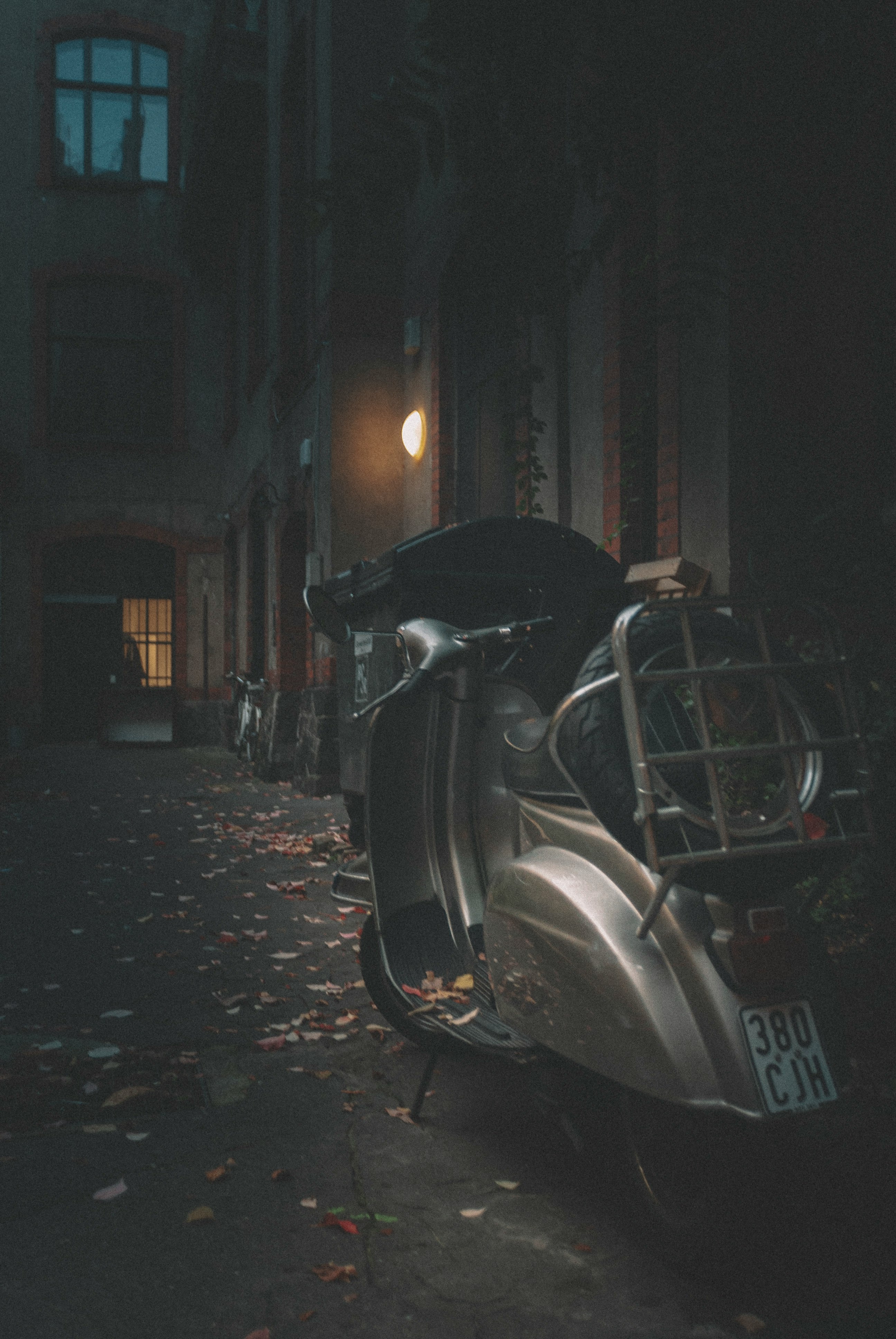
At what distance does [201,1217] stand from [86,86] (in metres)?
21.9

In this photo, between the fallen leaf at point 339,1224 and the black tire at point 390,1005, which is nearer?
the fallen leaf at point 339,1224

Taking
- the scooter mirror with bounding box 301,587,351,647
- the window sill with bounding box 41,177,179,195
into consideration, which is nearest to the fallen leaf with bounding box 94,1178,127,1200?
the scooter mirror with bounding box 301,587,351,647

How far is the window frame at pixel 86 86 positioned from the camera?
19.5 metres

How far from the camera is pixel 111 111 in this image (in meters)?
20.1

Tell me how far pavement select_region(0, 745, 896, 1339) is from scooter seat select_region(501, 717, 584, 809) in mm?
635

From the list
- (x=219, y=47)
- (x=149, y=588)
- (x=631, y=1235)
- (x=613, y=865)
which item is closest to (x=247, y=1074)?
(x=631, y=1235)

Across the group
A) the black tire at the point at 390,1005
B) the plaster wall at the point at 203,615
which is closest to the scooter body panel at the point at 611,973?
the black tire at the point at 390,1005

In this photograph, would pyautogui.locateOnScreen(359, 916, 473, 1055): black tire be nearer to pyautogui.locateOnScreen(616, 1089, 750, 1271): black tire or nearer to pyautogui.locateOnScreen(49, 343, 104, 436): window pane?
pyautogui.locateOnScreen(616, 1089, 750, 1271): black tire

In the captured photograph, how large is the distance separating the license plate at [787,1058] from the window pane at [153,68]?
22263mm

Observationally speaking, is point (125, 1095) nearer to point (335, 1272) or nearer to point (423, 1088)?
point (423, 1088)

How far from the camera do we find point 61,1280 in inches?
88.4

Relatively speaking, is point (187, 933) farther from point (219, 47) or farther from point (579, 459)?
point (219, 47)

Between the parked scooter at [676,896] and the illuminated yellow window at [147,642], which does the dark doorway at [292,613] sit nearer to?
the illuminated yellow window at [147,642]

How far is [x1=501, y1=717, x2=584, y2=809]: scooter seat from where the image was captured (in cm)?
238
